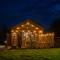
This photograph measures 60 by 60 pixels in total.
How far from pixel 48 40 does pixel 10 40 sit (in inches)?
190

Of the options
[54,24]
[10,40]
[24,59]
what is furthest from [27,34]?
[54,24]

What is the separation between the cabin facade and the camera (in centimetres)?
2475

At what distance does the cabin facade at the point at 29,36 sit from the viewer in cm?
2475

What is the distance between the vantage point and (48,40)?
977 inches

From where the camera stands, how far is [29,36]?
81.8 ft

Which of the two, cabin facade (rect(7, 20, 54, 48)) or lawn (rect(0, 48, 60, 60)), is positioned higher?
cabin facade (rect(7, 20, 54, 48))

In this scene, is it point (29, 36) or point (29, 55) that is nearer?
point (29, 55)

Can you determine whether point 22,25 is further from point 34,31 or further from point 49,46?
point 49,46

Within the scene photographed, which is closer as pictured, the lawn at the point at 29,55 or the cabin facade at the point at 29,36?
the lawn at the point at 29,55

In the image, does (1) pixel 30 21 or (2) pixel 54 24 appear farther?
(2) pixel 54 24

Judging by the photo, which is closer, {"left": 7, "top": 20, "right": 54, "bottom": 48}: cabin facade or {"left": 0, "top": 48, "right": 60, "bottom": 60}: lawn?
{"left": 0, "top": 48, "right": 60, "bottom": 60}: lawn

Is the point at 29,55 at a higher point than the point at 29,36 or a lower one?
lower

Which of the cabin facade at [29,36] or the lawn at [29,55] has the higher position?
the cabin facade at [29,36]

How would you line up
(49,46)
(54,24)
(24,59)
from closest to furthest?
(24,59) → (49,46) → (54,24)
